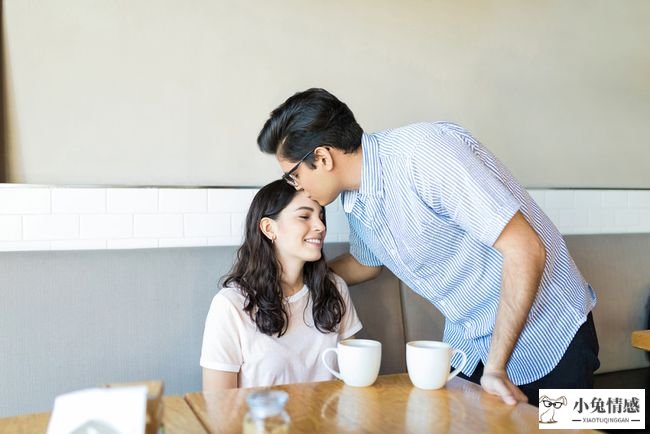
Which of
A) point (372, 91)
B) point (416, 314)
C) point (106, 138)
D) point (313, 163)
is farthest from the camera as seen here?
point (372, 91)

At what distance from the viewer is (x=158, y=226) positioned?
78.1 inches

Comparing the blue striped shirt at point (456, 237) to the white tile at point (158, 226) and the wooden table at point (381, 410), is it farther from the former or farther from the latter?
the white tile at point (158, 226)

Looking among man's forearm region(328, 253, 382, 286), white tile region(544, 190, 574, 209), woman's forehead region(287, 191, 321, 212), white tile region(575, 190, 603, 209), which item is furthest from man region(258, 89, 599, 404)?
white tile region(575, 190, 603, 209)

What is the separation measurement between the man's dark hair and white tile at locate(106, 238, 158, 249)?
576 mm

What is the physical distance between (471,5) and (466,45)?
0.16m

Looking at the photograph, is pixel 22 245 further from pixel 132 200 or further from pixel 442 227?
pixel 442 227

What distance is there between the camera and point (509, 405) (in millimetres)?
1216

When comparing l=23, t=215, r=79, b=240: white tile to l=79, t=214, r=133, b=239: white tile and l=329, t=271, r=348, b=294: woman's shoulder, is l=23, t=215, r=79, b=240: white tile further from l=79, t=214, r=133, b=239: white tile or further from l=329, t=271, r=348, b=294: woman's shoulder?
l=329, t=271, r=348, b=294: woman's shoulder

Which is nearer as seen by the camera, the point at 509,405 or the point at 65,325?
the point at 509,405

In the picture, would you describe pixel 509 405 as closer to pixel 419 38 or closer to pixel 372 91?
pixel 372 91

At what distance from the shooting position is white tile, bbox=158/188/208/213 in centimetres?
200

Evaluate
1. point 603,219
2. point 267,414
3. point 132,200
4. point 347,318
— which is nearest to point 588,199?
point 603,219

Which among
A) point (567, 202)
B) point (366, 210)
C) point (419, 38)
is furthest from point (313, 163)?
point (567, 202)

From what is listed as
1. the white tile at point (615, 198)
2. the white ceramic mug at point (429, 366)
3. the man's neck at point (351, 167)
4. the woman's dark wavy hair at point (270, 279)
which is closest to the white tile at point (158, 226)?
the woman's dark wavy hair at point (270, 279)
